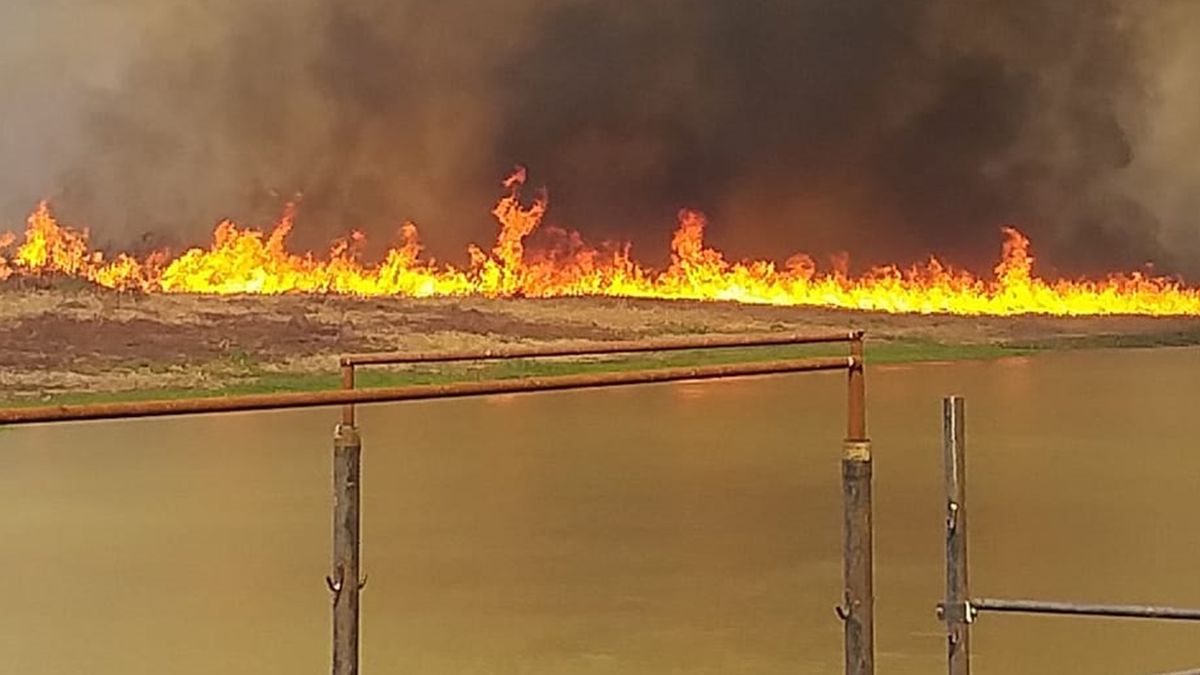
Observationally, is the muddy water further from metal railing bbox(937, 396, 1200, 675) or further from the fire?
metal railing bbox(937, 396, 1200, 675)

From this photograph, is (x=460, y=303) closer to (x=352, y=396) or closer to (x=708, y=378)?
(x=708, y=378)

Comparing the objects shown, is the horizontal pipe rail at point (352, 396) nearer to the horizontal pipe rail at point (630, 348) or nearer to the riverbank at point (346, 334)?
the horizontal pipe rail at point (630, 348)

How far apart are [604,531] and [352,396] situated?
10.2 feet

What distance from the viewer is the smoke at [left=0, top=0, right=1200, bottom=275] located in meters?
6.77

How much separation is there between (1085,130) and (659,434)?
2.57m

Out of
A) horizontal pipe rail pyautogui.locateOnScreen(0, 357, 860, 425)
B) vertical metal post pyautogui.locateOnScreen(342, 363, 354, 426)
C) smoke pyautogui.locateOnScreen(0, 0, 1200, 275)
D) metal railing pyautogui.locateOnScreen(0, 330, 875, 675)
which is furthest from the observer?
smoke pyautogui.locateOnScreen(0, 0, 1200, 275)

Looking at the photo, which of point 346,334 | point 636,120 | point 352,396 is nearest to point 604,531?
point 346,334

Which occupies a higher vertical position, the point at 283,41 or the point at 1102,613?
the point at 283,41

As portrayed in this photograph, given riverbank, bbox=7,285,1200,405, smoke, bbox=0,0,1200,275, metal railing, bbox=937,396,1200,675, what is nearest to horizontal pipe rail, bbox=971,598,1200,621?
metal railing, bbox=937,396,1200,675

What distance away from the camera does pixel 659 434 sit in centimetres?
714

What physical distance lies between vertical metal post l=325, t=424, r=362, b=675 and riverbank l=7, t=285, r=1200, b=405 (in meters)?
3.35

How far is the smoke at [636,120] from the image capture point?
6773 millimetres

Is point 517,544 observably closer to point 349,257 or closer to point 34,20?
point 349,257

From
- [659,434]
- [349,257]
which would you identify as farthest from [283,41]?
[659,434]
